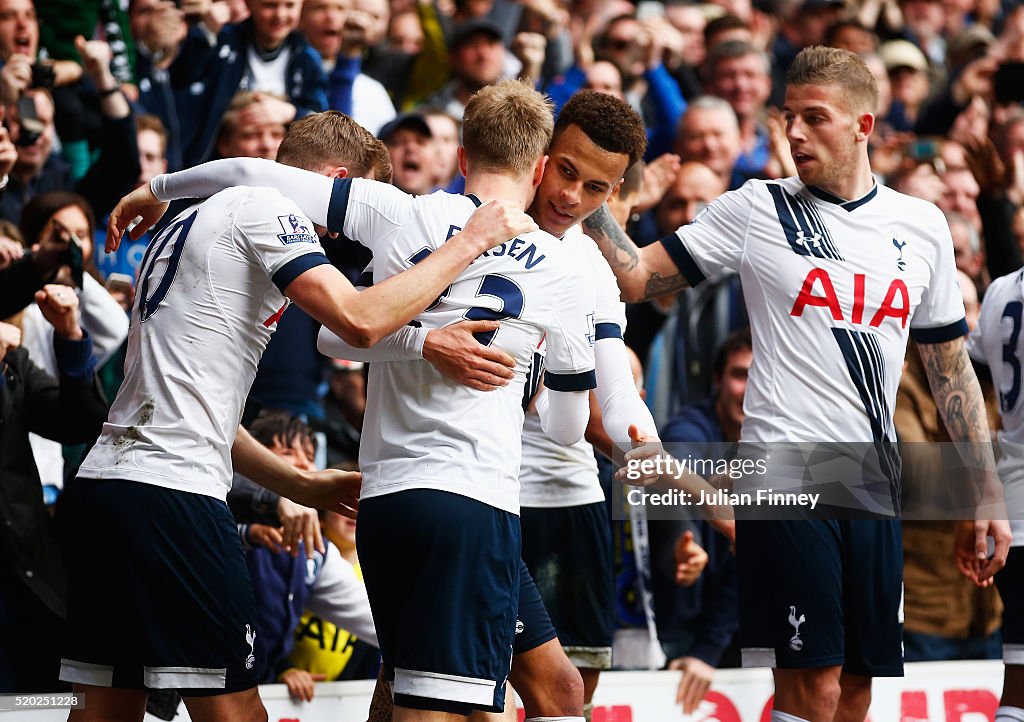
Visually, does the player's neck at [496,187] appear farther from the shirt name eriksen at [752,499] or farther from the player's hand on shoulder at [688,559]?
the player's hand on shoulder at [688,559]

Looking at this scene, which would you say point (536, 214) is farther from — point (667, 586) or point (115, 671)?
point (667, 586)

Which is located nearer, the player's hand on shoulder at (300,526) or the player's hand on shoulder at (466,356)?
the player's hand on shoulder at (466,356)

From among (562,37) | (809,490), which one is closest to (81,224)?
(809,490)

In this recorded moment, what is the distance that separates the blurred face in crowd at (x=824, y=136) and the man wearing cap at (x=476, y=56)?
392 centimetres

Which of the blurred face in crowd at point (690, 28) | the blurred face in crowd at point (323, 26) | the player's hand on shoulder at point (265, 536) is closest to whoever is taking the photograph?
the player's hand on shoulder at point (265, 536)

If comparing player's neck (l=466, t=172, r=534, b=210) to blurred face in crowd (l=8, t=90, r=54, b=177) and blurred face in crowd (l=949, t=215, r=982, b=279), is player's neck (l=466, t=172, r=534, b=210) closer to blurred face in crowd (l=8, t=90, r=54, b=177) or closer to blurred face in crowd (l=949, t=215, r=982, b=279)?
blurred face in crowd (l=8, t=90, r=54, b=177)

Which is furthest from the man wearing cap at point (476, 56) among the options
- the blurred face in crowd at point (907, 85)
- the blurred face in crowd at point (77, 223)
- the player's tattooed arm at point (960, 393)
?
the player's tattooed arm at point (960, 393)

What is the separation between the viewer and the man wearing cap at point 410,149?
7.73 m

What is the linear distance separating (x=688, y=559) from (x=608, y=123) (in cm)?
278

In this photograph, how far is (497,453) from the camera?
3791mm

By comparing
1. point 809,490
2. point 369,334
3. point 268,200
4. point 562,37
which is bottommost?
point 809,490

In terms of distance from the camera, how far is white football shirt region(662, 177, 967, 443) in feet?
16.0

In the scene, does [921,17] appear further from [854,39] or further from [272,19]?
[272,19]

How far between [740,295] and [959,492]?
7.87 ft
